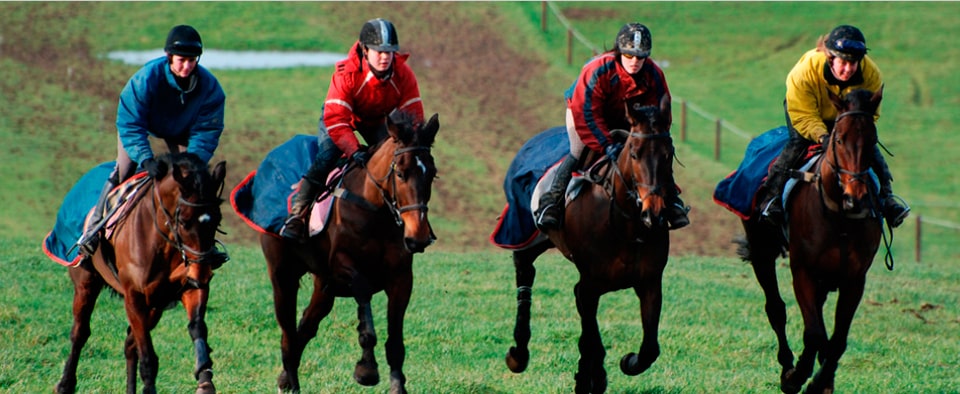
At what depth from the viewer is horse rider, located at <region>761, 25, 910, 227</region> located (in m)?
9.08

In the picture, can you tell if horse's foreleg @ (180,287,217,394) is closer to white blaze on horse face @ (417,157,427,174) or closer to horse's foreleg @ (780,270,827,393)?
white blaze on horse face @ (417,157,427,174)

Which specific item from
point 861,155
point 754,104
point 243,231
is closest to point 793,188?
point 861,155

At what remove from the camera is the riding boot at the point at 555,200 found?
933cm

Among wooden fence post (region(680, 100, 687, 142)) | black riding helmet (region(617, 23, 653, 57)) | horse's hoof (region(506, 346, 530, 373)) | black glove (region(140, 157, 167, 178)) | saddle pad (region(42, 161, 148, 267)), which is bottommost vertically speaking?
wooden fence post (region(680, 100, 687, 142))

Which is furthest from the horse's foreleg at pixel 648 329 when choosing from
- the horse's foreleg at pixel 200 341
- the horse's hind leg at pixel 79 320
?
the horse's hind leg at pixel 79 320

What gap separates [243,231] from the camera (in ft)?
71.8

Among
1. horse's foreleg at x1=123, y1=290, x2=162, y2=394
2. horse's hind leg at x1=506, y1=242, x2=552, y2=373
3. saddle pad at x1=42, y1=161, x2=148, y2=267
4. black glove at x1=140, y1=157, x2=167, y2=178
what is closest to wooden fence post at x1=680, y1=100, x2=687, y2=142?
horse's hind leg at x1=506, y1=242, x2=552, y2=373

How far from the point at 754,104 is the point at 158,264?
86.2 ft

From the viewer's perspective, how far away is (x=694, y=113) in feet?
103

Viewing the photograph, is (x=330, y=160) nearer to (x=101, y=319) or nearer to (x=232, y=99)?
(x=101, y=319)

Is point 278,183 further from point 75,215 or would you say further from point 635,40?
point 635,40

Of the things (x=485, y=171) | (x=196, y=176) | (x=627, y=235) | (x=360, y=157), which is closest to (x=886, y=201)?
(x=627, y=235)

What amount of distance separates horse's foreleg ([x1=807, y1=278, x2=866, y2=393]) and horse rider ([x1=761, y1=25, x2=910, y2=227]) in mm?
633

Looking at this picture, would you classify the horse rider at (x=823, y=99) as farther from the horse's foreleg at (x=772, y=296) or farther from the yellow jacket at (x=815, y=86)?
the horse's foreleg at (x=772, y=296)
